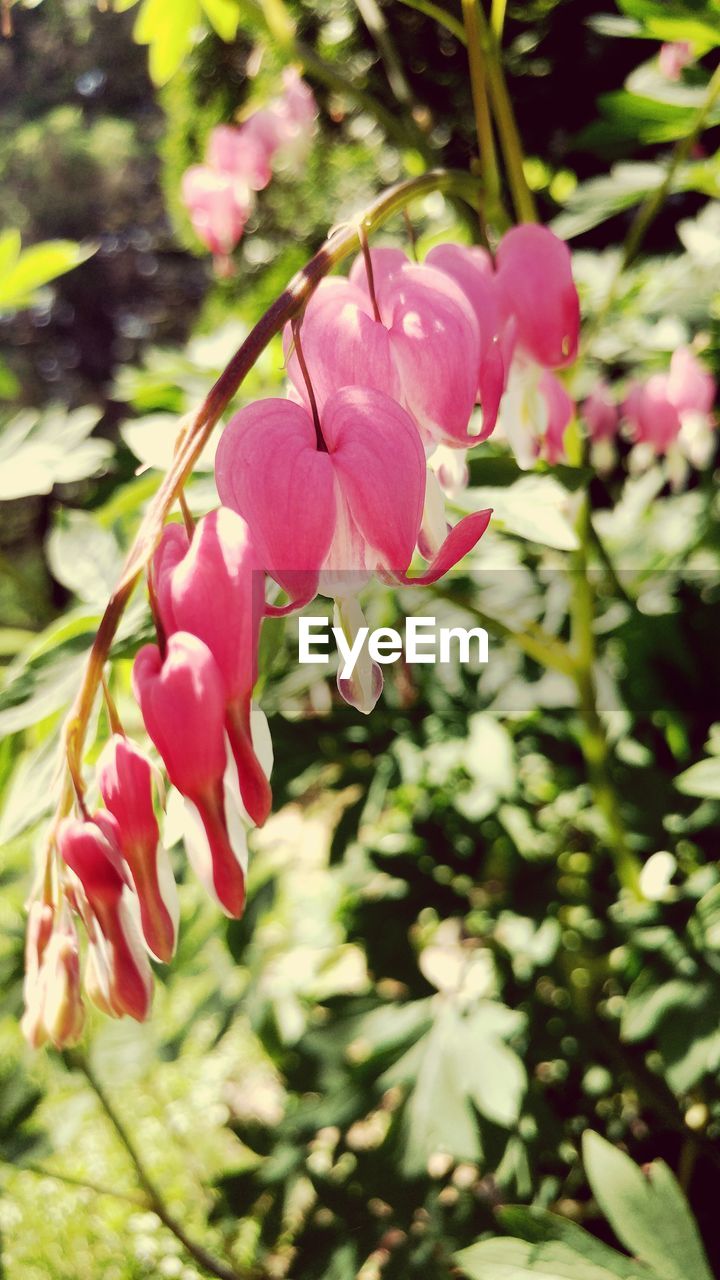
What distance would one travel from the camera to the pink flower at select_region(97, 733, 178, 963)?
16.1 inches

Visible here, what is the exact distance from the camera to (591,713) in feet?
3.20

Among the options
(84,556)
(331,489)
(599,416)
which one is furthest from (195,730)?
(599,416)

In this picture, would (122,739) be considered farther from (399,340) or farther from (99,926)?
(399,340)

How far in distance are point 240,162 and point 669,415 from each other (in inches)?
57.8

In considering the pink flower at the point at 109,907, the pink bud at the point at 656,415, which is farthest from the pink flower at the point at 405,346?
the pink bud at the point at 656,415

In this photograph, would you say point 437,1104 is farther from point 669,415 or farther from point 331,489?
point 669,415

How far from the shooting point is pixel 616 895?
126cm

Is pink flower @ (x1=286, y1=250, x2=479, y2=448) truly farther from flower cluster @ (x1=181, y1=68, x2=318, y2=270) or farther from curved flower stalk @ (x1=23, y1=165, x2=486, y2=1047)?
flower cluster @ (x1=181, y1=68, x2=318, y2=270)

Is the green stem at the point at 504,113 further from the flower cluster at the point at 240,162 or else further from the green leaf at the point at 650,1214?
the flower cluster at the point at 240,162

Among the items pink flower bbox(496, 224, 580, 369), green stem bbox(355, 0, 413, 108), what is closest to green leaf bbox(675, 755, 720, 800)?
pink flower bbox(496, 224, 580, 369)

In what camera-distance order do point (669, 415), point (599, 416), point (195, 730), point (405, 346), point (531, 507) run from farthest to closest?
point (599, 416) < point (669, 415) < point (531, 507) < point (405, 346) < point (195, 730)

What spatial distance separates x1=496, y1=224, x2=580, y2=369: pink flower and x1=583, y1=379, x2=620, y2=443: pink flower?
37.8 inches

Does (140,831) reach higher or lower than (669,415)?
higher

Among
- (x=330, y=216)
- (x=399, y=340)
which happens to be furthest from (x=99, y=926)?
(x=330, y=216)
